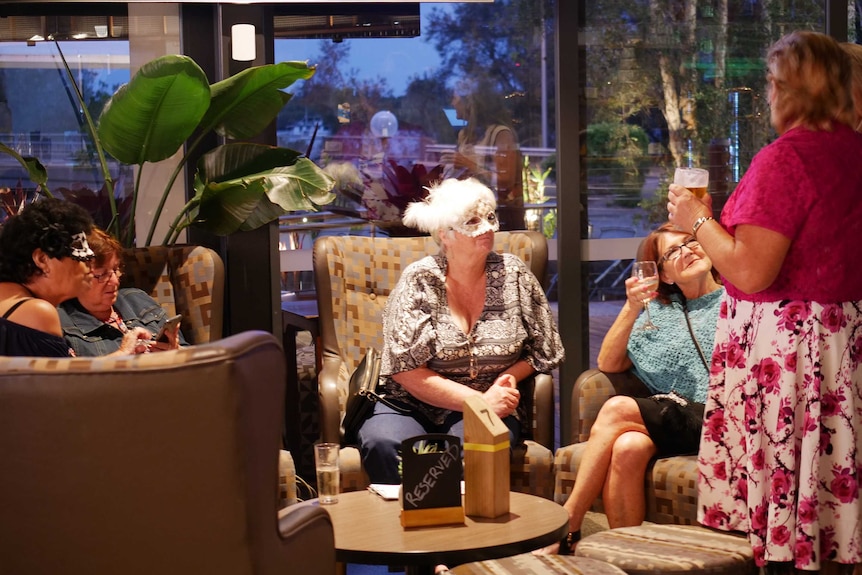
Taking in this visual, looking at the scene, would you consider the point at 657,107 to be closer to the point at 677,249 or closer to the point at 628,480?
the point at 677,249

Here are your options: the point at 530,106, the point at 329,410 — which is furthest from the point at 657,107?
the point at 329,410

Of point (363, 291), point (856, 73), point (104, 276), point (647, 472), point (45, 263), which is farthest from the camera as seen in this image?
point (363, 291)

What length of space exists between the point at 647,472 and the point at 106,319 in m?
1.84

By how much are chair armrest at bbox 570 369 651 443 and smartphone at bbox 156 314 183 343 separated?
134 cm

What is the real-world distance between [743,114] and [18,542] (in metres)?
3.82

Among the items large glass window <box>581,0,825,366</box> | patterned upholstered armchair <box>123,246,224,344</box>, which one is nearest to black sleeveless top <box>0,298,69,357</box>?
patterned upholstered armchair <box>123,246,224,344</box>

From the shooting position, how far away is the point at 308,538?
2.00m

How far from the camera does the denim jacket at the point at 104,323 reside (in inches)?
134

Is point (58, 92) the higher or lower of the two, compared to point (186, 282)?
higher

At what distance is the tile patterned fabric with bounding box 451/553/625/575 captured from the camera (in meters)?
2.38

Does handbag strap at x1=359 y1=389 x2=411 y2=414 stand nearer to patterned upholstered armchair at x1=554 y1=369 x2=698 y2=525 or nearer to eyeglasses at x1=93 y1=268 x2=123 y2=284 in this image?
patterned upholstered armchair at x1=554 y1=369 x2=698 y2=525

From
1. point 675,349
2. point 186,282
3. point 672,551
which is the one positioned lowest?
point 672,551

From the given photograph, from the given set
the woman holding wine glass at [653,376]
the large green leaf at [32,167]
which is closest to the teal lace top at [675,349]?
the woman holding wine glass at [653,376]

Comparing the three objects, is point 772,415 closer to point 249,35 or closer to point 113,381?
point 113,381
